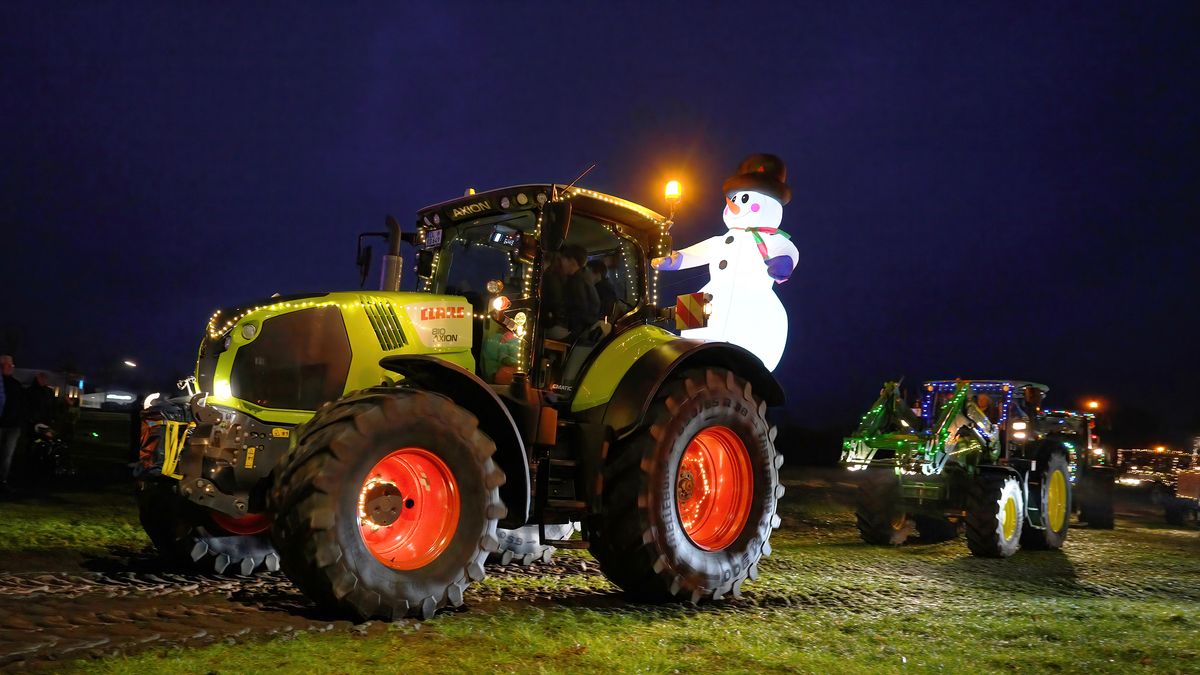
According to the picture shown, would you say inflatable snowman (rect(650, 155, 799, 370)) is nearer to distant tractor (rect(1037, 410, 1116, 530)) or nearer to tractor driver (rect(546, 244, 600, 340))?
tractor driver (rect(546, 244, 600, 340))

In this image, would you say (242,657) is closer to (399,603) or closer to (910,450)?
(399,603)

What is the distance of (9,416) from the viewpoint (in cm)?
1077

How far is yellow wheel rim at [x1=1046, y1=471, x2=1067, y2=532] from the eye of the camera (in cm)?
1228

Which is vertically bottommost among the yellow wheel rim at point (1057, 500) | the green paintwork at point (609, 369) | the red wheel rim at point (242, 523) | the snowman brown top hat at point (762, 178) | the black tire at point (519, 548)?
the black tire at point (519, 548)

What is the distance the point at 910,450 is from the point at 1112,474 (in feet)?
22.2

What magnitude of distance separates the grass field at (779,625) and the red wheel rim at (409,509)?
17.1 inches

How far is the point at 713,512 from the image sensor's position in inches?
266

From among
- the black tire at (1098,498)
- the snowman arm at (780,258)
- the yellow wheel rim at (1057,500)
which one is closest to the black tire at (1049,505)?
the yellow wheel rim at (1057,500)

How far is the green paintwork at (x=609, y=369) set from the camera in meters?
6.17

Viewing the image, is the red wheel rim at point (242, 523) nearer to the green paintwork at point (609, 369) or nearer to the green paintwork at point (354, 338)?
the green paintwork at point (354, 338)

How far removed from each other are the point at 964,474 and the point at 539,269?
23.1ft

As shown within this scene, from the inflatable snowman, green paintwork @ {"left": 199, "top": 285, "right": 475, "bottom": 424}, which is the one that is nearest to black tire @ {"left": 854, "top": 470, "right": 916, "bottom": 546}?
the inflatable snowman

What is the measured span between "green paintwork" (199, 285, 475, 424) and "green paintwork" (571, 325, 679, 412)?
1055 millimetres

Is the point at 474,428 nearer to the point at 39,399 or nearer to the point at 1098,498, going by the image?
the point at 39,399
